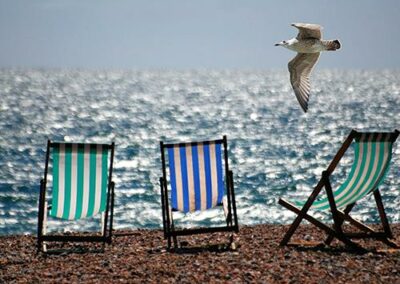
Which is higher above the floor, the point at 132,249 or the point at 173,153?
the point at 173,153

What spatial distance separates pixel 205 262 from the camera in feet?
18.5

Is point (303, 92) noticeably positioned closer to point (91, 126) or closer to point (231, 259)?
point (231, 259)

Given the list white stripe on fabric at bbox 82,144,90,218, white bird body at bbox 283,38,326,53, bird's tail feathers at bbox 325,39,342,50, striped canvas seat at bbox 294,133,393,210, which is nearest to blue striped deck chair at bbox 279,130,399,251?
striped canvas seat at bbox 294,133,393,210

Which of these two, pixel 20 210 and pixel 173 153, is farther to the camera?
pixel 20 210

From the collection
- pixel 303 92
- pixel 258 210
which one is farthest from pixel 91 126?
pixel 303 92

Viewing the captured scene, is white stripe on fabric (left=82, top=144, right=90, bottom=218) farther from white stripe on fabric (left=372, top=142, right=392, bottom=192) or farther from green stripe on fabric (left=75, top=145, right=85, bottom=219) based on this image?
white stripe on fabric (left=372, top=142, right=392, bottom=192)

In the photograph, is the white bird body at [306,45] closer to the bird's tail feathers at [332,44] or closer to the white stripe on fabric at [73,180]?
the bird's tail feathers at [332,44]

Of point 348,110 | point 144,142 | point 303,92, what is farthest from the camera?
point 348,110

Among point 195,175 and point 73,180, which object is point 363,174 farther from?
point 73,180

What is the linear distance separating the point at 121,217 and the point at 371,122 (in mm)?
30170

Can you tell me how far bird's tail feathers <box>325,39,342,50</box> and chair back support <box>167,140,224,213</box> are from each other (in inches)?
92.9

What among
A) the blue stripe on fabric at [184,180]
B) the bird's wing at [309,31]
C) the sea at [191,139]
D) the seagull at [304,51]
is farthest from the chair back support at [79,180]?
the sea at [191,139]

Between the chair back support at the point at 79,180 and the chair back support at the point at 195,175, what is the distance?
0.56 meters

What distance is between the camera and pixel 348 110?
184ft
